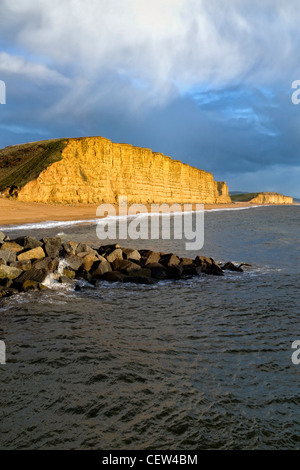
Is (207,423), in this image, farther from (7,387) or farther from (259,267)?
(259,267)

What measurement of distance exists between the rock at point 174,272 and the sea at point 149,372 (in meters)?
2.65

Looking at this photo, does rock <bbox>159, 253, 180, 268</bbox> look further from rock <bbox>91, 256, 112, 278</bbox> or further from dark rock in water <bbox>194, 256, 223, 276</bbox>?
rock <bbox>91, 256, 112, 278</bbox>

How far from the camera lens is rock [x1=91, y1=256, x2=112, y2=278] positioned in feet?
38.5

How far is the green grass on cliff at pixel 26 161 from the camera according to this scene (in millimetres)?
55469

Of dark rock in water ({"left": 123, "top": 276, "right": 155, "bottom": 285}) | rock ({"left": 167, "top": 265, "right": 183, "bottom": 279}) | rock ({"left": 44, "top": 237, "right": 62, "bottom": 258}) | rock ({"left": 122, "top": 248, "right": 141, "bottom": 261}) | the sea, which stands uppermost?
rock ({"left": 44, "top": 237, "right": 62, "bottom": 258})

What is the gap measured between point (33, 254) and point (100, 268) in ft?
9.10

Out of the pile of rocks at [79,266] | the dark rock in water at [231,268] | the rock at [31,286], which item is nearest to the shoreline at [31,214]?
the pile of rocks at [79,266]

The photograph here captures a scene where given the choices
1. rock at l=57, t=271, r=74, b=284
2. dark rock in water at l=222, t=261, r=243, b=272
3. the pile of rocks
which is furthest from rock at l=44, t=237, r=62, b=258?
dark rock in water at l=222, t=261, r=243, b=272

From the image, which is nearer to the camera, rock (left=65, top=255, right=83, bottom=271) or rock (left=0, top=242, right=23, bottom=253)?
rock (left=65, top=255, right=83, bottom=271)

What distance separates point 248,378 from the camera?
4.77 m

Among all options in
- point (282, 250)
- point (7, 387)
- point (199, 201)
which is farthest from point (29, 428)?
point (199, 201)

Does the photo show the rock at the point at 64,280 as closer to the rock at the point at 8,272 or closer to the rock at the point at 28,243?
the rock at the point at 8,272

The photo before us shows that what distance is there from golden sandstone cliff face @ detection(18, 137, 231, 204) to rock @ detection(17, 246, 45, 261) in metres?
41.5
